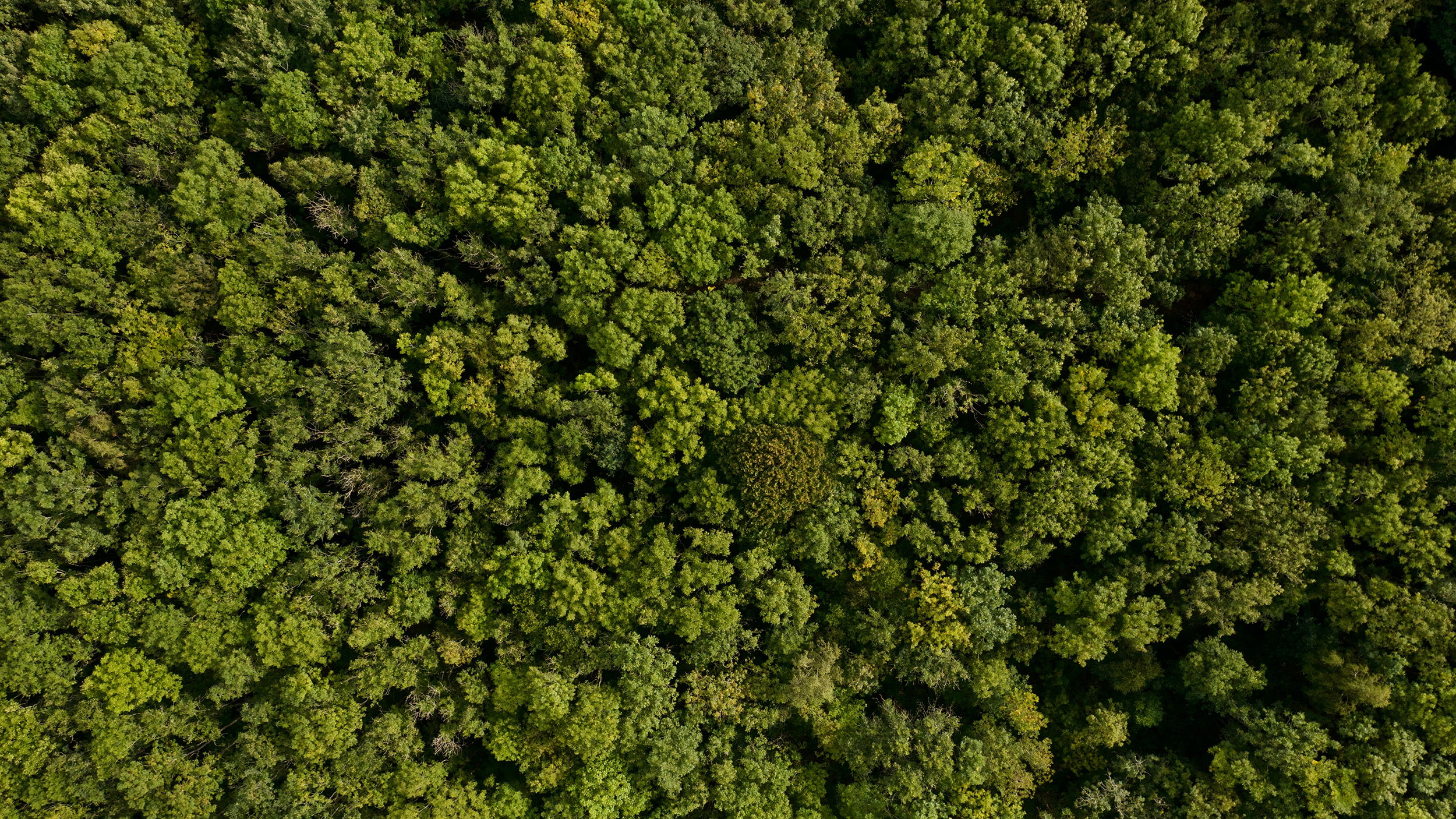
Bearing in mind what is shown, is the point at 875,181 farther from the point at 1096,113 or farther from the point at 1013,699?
the point at 1013,699

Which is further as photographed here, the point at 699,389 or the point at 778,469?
the point at 699,389

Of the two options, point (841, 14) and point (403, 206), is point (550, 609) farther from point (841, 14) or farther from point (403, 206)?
point (841, 14)

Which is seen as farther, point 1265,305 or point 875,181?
point 875,181

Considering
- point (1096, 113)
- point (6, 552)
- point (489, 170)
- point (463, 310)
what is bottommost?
point (6, 552)

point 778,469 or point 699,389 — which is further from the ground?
point 699,389

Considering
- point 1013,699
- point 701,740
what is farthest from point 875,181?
point 701,740

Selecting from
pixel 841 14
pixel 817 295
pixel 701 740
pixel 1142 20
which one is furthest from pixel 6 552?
pixel 1142 20

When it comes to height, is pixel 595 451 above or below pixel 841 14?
below
